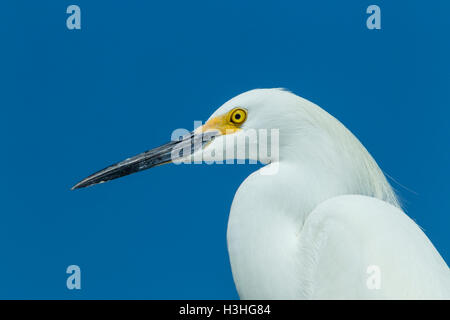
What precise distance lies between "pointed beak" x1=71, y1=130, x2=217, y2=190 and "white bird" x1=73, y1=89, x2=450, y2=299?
13cm

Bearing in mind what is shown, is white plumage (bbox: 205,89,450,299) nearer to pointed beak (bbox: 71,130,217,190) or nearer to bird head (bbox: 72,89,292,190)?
bird head (bbox: 72,89,292,190)

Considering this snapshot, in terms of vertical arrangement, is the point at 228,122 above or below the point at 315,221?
above

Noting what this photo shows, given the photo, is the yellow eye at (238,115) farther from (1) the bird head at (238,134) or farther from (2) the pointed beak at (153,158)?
(2) the pointed beak at (153,158)

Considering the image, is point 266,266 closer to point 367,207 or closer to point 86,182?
point 367,207

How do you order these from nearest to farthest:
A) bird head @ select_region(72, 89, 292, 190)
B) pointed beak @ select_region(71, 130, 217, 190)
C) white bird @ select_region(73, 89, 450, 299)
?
white bird @ select_region(73, 89, 450, 299) → bird head @ select_region(72, 89, 292, 190) → pointed beak @ select_region(71, 130, 217, 190)

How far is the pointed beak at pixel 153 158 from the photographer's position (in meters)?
2.31

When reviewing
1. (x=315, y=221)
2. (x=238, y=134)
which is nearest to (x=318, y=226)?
(x=315, y=221)

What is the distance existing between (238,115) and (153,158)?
0.38m

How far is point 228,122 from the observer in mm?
2238

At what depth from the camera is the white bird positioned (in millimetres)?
1958

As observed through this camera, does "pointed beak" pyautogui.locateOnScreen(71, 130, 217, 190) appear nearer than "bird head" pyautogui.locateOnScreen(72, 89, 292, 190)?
No

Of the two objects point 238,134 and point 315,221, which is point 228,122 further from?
point 315,221

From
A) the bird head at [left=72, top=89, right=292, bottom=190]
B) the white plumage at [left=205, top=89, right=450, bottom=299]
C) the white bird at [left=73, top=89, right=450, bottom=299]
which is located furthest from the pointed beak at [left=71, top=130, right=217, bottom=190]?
the white plumage at [left=205, top=89, right=450, bottom=299]
